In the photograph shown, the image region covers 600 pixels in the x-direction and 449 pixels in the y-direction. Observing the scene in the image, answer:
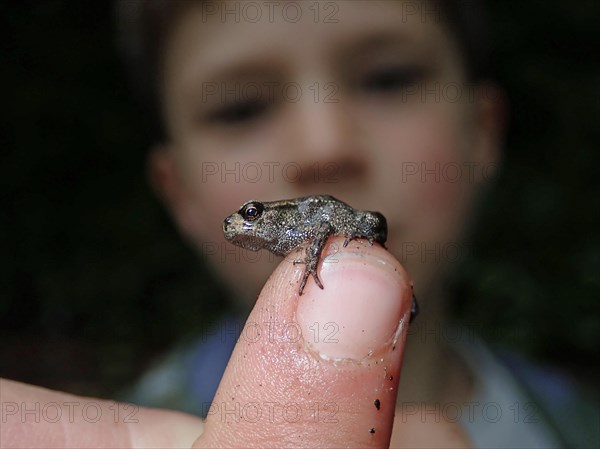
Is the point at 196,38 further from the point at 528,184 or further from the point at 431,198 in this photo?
the point at 528,184

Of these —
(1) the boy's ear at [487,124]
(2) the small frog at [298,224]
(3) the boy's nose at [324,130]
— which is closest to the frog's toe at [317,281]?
(2) the small frog at [298,224]

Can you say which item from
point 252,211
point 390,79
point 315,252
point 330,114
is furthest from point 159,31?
point 315,252

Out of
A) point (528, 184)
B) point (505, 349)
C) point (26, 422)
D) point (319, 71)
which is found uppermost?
point (319, 71)

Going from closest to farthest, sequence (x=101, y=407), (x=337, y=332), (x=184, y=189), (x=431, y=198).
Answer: (x=337, y=332)
(x=101, y=407)
(x=431, y=198)
(x=184, y=189)

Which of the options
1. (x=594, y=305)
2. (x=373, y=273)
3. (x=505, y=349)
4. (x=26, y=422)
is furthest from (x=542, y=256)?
(x=26, y=422)

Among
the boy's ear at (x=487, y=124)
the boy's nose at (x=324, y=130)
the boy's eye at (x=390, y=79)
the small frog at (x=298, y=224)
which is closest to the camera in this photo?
the small frog at (x=298, y=224)

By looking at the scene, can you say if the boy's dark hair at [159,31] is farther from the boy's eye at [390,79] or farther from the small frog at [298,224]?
the small frog at [298,224]
